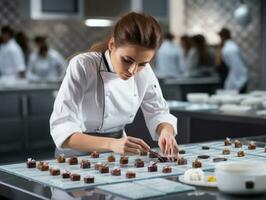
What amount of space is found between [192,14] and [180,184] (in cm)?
1037

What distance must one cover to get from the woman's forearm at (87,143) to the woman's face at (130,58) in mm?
301

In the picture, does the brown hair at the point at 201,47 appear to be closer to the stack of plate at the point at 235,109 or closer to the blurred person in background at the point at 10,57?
the blurred person in background at the point at 10,57

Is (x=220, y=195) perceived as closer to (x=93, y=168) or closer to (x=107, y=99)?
(x=93, y=168)

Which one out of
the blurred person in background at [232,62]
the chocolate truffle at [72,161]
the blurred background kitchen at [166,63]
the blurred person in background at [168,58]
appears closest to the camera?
the chocolate truffle at [72,161]

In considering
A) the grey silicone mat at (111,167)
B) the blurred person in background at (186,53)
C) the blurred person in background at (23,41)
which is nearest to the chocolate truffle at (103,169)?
the grey silicone mat at (111,167)

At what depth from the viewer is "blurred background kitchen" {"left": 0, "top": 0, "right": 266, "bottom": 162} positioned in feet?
16.0

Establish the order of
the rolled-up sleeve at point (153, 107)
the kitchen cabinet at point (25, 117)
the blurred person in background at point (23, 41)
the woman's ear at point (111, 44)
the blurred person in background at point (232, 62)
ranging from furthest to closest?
the blurred person in background at point (232, 62) < the blurred person in background at point (23, 41) < the kitchen cabinet at point (25, 117) < the rolled-up sleeve at point (153, 107) < the woman's ear at point (111, 44)

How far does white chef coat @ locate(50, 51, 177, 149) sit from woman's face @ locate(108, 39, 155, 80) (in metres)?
0.18

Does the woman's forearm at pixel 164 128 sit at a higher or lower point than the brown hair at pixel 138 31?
lower

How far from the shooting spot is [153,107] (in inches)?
121

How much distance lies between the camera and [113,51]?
2795 millimetres

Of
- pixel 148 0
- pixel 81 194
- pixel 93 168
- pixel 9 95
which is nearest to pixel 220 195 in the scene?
pixel 81 194

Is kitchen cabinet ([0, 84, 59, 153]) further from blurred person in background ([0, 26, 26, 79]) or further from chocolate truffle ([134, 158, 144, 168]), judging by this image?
chocolate truffle ([134, 158, 144, 168])

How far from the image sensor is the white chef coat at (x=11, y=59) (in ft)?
30.2
